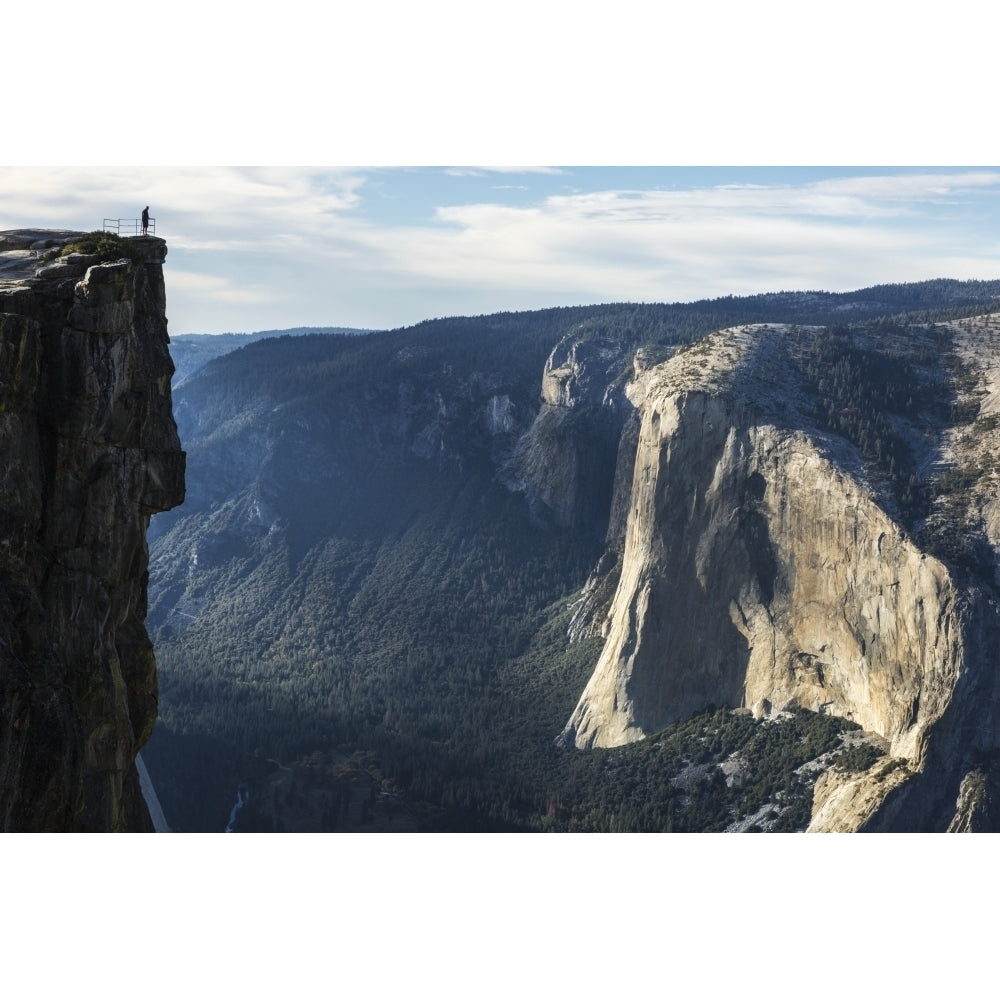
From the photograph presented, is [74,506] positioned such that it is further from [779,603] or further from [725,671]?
[725,671]

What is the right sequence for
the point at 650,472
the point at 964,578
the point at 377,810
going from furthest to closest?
the point at 650,472 → the point at 377,810 → the point at 964,578

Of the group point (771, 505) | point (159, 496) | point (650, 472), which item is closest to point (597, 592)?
point (650, 472)

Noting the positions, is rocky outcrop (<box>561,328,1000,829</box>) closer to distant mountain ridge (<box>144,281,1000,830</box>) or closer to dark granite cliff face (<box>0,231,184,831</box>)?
distant mountain ridge (<box>144,281,1000,830</box>)

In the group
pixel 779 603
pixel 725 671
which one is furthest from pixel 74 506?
pixel 725 671

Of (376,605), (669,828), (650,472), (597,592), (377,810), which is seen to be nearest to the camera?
(669,828)

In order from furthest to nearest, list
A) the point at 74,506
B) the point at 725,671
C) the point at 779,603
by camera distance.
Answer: the point at 725,671 → the point at 779,603 → the point at 74,506

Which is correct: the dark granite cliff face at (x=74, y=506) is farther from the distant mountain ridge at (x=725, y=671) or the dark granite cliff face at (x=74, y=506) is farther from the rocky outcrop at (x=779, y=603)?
the distant mountain ridge at (x=725, y=671)

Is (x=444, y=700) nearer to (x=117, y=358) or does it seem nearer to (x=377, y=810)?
(x=377, y=810)
